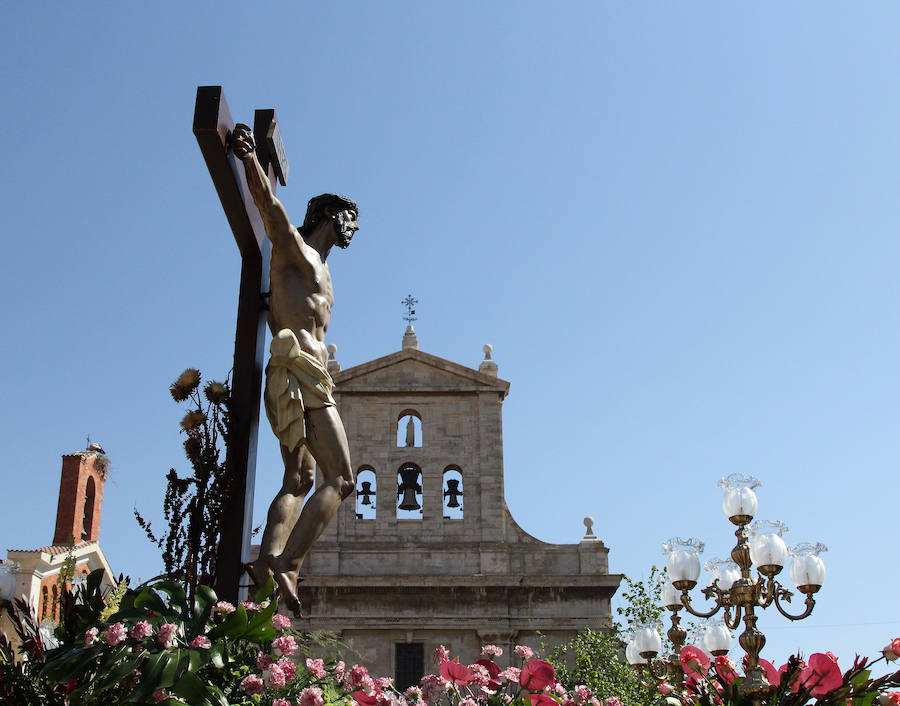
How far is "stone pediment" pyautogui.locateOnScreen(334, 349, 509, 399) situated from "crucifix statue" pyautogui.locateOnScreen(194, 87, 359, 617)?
22.0m

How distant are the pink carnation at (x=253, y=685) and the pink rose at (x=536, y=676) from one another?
865 millimetres

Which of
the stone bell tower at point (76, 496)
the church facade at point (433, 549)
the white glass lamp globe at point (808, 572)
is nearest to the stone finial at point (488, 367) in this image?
the church facade at point (433, 549)

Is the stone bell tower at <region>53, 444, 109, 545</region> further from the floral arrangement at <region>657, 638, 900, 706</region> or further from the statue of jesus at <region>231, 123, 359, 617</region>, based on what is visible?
the floral arrangement at <region>657, 638, 900, 706</region>

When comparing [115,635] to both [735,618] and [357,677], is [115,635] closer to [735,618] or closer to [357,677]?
[357,677]

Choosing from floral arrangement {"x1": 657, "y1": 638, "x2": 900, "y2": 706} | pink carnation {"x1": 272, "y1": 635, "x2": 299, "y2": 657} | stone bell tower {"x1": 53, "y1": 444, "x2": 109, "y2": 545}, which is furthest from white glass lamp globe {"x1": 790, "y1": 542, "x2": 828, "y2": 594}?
stone bell tower {"x1": 53, "y1": 444, "x2": 109, "y2": 545}

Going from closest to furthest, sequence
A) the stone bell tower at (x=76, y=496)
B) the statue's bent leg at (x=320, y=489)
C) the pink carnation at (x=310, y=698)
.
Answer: the pink carnation at (x=310, y=698) < the statue's bent leg at (x=320, y=489) < the stone bell tower at (x=76, y=496)

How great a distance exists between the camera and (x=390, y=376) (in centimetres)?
2780

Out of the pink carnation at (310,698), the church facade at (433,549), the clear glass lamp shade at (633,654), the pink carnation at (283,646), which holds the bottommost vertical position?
the pink carnation at (310,698)

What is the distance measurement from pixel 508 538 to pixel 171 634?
23.6 m

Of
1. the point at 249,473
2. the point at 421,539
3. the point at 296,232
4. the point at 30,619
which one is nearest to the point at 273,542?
the point at 249,473

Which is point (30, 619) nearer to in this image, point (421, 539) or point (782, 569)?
point (782, 569)

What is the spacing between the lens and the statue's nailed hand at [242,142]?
4.98m

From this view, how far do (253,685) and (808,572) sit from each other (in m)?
6.12

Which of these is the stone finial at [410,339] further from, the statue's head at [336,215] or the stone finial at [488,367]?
the statue's head at [336,215]
